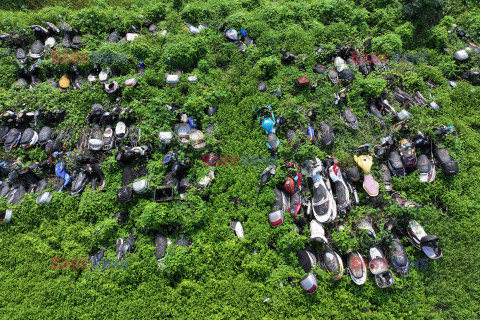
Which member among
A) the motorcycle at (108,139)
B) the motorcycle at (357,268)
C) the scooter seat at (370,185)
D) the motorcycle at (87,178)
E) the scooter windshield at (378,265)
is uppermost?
the scooter seat at (370,185)

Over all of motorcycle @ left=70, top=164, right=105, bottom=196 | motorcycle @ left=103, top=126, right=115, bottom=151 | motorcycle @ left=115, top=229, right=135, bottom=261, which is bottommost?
motorcycle @ left=115, top=229, right=135, bottom=261

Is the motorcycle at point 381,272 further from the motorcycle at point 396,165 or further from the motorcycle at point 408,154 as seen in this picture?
the motorcycle at point 408,154

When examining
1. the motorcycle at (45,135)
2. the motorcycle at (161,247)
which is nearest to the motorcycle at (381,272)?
the motorcycle at (161,247)

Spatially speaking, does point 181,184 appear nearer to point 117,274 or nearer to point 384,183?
point 117,274

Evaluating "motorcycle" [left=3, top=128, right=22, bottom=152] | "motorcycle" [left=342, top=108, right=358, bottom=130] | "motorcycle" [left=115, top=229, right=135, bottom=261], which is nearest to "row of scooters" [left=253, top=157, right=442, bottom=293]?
"motorcycle" [left=342, top=108, right=358, bottom=130]

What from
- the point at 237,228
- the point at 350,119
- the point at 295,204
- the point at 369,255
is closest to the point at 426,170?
the point at 350,119

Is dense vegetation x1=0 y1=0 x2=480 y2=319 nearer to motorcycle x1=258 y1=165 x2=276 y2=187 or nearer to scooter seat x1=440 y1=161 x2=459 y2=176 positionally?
motorcycle x1=258 y1=165 x2=276 y2=187

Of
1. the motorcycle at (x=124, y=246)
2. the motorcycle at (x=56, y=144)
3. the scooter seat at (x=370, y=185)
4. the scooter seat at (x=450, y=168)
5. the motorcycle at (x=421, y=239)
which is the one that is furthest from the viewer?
the motorcycle at (x=56, y=144)

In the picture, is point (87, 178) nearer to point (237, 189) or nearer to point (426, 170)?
point (237, 189)
